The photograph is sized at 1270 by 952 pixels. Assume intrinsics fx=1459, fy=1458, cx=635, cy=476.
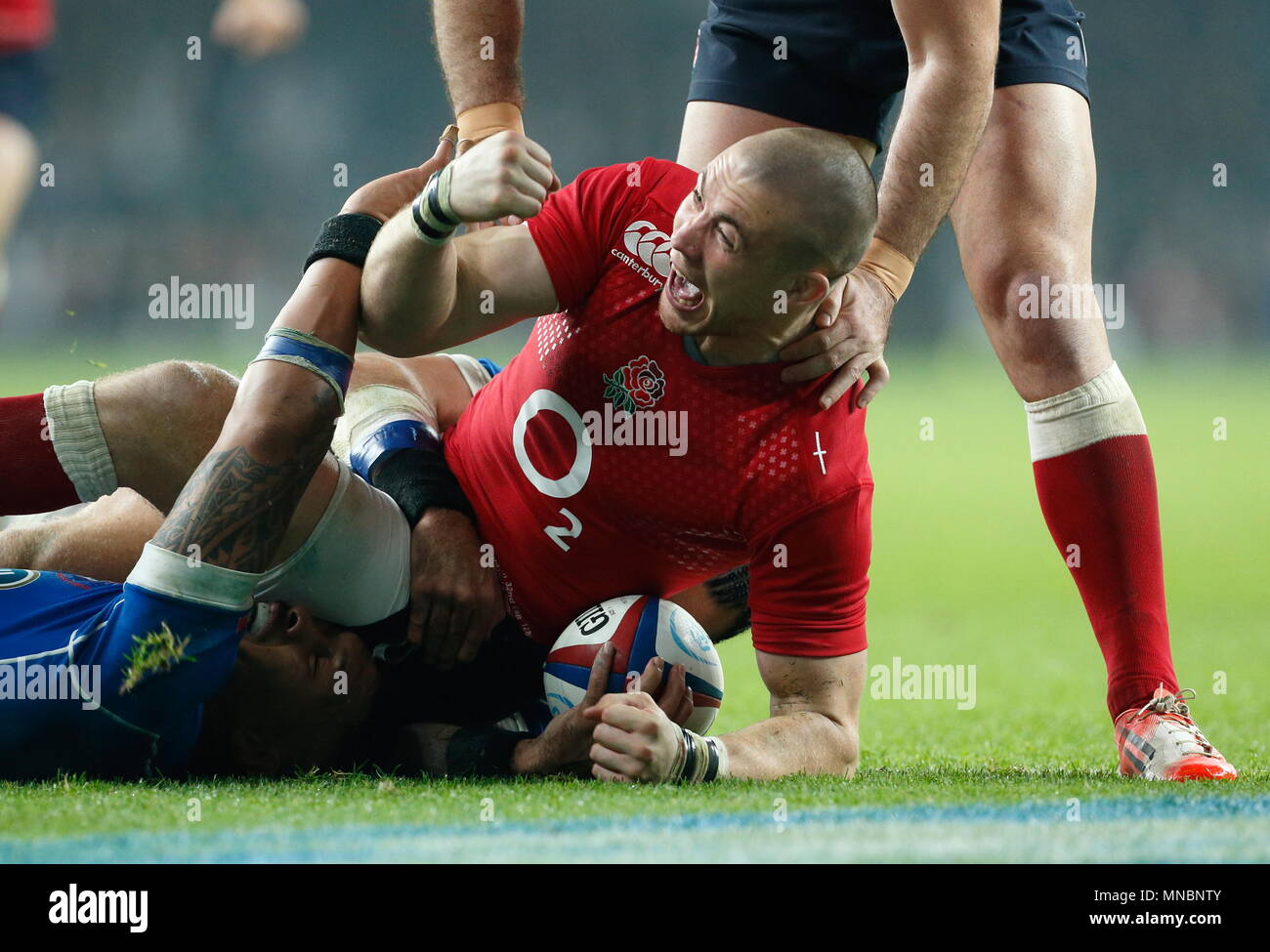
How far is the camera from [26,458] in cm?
297

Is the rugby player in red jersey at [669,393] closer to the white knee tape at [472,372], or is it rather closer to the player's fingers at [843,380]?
the player's fingers at [843,380]

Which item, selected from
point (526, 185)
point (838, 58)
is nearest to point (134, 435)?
point (526, 185)

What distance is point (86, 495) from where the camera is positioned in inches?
120

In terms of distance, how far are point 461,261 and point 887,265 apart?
878 millimetres

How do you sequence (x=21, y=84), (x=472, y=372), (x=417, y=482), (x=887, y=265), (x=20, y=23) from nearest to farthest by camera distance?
(x=887, y=265), (x=417, y=482), (x=472, y=372), (x=20, y=23), (x=21, y=84)

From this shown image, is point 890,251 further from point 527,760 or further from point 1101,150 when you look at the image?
point 1101,150

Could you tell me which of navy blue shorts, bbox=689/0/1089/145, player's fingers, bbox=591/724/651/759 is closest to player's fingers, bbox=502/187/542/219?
player's fingers, bbox=591/724/651/759

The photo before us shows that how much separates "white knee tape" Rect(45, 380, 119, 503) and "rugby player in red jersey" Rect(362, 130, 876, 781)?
2.00 feet

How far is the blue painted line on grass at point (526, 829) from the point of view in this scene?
2.14 metres

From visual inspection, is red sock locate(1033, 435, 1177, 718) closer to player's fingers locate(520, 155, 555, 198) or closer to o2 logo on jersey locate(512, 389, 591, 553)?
o2 logo on jersey locate(512, 389, 591, 553)

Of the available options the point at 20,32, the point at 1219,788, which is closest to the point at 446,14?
the point at 1219,788

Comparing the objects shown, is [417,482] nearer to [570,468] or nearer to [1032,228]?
[570,468]

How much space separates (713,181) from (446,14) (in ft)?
4.51

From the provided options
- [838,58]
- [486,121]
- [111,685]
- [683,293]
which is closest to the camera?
[111,685]
